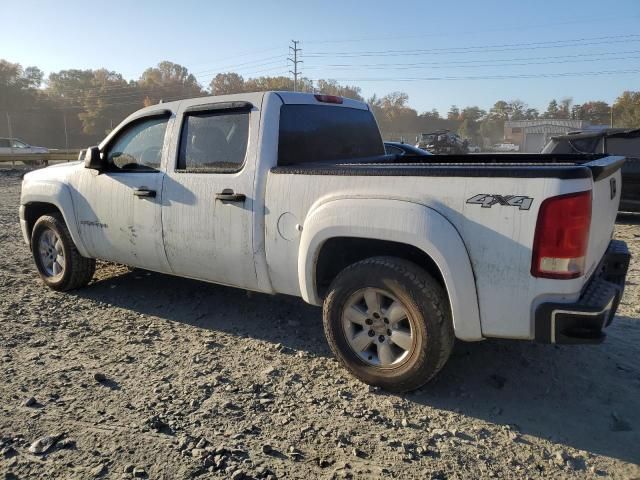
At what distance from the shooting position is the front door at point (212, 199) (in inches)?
150

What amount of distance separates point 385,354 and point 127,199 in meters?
2.69

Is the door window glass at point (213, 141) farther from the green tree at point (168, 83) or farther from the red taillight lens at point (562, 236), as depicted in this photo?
the green tree at point (168, 83)

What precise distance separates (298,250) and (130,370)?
146 cm

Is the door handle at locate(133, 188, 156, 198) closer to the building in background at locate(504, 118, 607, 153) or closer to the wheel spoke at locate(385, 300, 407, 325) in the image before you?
the wheel spoke at locate(385, 300, 407, 325)

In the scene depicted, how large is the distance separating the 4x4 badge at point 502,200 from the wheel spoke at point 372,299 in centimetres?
84

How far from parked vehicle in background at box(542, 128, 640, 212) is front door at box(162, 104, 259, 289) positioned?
761 cm

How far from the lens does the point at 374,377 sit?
3301 millimetres

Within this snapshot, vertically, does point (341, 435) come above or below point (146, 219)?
below

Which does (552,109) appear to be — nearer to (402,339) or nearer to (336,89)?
(336,89)

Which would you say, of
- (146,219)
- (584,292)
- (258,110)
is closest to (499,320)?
(584,292)

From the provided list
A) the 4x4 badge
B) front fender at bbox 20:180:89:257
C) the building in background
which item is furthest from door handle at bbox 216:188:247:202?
the building in background

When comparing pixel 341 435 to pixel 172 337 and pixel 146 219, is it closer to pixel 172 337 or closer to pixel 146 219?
pixel 172 337

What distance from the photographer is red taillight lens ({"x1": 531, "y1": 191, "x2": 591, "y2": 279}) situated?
2.62m

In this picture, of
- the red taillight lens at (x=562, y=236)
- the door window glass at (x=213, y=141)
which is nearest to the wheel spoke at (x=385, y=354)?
the red taillight lens at (x=562, y=236)
